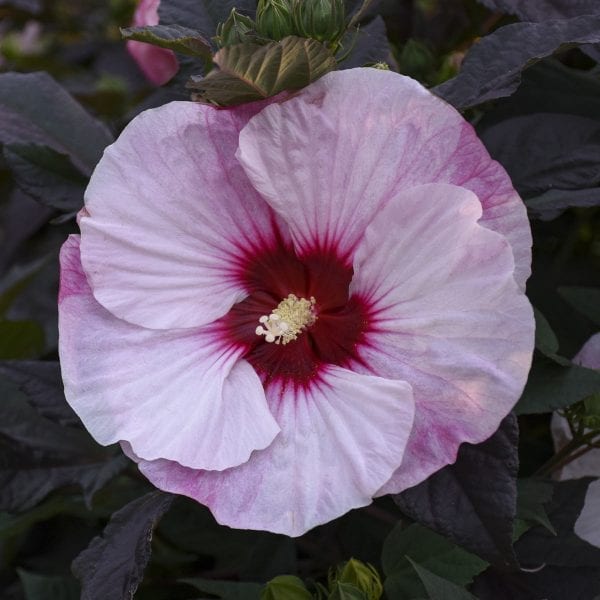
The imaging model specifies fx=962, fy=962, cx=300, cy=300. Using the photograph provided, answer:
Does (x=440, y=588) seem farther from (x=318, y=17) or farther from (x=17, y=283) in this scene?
(x=17, y=283)

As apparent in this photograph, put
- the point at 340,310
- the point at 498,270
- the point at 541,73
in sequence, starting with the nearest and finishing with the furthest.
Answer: the point at 498,270 < the point at 340,310 < the point at 541,73

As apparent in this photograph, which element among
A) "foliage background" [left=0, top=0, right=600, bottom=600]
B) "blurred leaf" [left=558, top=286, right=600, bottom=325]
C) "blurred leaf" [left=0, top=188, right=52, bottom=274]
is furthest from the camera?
"blurred leaf" [left=0, top=188, right=52, bottom=274]

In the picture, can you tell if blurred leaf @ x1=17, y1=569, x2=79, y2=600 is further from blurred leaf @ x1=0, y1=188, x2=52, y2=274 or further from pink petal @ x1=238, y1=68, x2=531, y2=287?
blurred leaf @ x1=0, y1=188, x2=52, y2=274

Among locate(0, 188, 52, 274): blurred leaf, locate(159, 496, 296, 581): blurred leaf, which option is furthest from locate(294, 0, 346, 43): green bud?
locate(0, 188, 52, 274): blurred leaf

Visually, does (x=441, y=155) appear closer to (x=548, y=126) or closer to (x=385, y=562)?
(x=548, y=126)

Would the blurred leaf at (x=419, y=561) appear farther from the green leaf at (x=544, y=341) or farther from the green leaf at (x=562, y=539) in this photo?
the green leaf at (x=544, y=341)

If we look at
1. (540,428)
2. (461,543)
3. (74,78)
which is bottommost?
(74,78)

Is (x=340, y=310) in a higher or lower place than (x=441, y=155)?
lower

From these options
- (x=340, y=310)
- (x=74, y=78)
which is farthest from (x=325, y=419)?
(x=74, y=78)
